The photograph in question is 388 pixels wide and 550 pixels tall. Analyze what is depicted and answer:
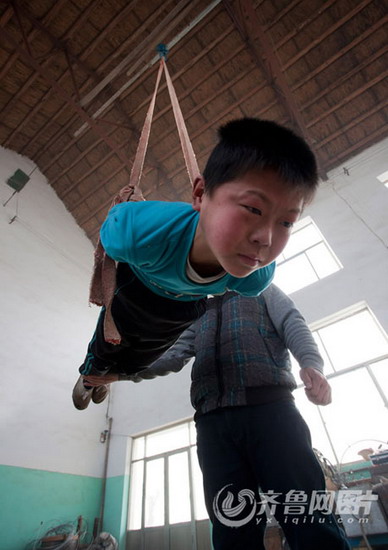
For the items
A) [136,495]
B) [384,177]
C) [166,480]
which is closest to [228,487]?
[166,480]

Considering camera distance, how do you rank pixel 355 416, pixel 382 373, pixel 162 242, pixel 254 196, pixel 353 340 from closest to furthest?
pixel 254 196
pixel 162 242
pixel 355 416
pixel 382 373
pixel 353 340

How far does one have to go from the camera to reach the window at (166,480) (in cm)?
362

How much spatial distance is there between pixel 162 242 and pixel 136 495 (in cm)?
457

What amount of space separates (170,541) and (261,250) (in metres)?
4.20

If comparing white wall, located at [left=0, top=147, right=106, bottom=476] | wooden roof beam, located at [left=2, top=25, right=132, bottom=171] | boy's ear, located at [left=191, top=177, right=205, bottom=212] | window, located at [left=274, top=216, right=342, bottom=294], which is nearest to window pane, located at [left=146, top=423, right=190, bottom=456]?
white wall, located at [left=0, top=147, right=106, bottom=476]

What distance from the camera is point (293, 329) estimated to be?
1.18 meters

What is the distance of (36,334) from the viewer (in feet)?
14.4

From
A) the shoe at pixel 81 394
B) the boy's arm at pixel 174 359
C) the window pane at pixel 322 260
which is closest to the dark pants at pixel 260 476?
the boy's arm at pixel 174 359

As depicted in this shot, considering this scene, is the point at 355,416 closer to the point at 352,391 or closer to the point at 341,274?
the point at 352,391

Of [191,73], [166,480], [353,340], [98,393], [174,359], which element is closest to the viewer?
[174,359]

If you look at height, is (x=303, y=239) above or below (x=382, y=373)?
above

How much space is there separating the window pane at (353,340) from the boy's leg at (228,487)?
2792 mm

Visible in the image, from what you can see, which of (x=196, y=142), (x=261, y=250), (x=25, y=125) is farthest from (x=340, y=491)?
(x=25, y=125)

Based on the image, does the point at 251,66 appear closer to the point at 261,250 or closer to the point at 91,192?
the point at 91,192
